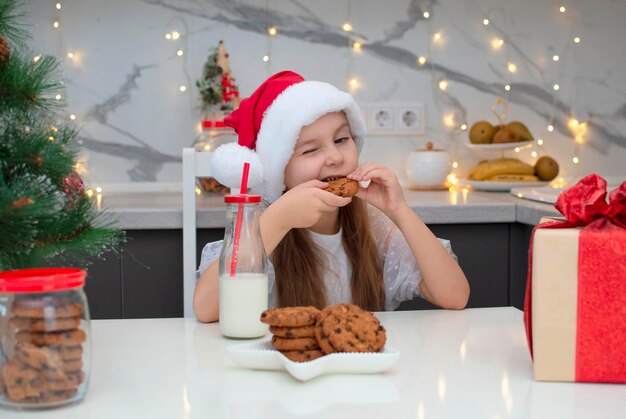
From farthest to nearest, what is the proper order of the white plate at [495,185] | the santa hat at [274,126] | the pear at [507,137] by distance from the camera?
1. the pear at [507,137]
2. the white plate at [495,185]
3. the santa hat at [274,126]

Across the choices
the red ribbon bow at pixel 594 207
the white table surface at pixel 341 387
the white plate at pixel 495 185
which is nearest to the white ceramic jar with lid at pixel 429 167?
the white plate at pixel 495 185

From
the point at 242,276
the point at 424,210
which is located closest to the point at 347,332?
the point at 242,276

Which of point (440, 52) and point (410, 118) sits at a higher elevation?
point (440, 52)

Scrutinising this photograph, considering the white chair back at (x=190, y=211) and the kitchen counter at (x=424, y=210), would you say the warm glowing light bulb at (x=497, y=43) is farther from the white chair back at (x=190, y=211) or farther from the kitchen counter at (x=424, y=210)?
the white chair back at (x=190, y=211)

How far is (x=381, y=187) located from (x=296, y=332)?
651 mm

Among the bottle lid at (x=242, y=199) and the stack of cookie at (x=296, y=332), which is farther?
the bottle lid at (x=242, y=199)

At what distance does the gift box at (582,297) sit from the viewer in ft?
2.64

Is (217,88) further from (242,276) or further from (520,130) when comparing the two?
(242,276)

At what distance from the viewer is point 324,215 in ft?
5.33

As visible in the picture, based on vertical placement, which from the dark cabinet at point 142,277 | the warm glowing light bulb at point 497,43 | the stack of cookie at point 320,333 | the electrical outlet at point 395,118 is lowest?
the dark cabinet at point 142,277

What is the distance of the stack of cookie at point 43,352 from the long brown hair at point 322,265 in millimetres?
736

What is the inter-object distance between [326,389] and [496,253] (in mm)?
1250

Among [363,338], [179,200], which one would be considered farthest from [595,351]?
[179,200]

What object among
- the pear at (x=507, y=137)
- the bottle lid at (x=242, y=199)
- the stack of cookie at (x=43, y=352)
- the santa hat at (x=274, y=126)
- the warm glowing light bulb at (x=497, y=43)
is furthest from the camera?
the warm glowing light bulb at (x=497, y=43)
